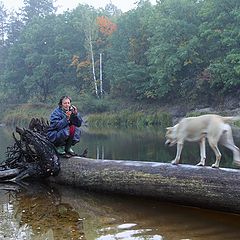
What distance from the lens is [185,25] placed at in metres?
35.2

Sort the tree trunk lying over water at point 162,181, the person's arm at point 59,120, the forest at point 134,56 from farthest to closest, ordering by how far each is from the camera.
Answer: the forest at point 134,56 → the person's arm at point 59,120 → the tree trunk lying over water at point 162,181

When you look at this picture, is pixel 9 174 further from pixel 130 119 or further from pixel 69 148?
pixel 130 119

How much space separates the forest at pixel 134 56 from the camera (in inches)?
1284

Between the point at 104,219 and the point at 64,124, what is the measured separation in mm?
2845

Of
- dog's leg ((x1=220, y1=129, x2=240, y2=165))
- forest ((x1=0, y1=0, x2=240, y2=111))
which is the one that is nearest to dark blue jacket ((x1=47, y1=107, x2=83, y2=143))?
dog's leg ((x1=220, y1=129, x2=240, y2=165))

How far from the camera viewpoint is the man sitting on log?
8.26 meters

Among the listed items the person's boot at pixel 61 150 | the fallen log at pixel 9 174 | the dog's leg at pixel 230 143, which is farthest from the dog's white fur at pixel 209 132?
the fallen log at pixel 9 174

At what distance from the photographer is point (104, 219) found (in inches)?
234

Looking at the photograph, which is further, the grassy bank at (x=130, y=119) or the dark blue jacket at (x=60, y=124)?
the grassy bank at (x=130, y=119)

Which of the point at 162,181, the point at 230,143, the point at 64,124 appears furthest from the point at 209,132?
the point at 64,124

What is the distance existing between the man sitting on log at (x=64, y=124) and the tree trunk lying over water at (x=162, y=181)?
1.63 feet

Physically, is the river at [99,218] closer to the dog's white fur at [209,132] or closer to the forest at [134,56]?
the dog's white fur at [209,132]

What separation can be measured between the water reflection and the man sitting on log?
129 centimetres

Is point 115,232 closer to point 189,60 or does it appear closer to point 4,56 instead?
point 189,60
